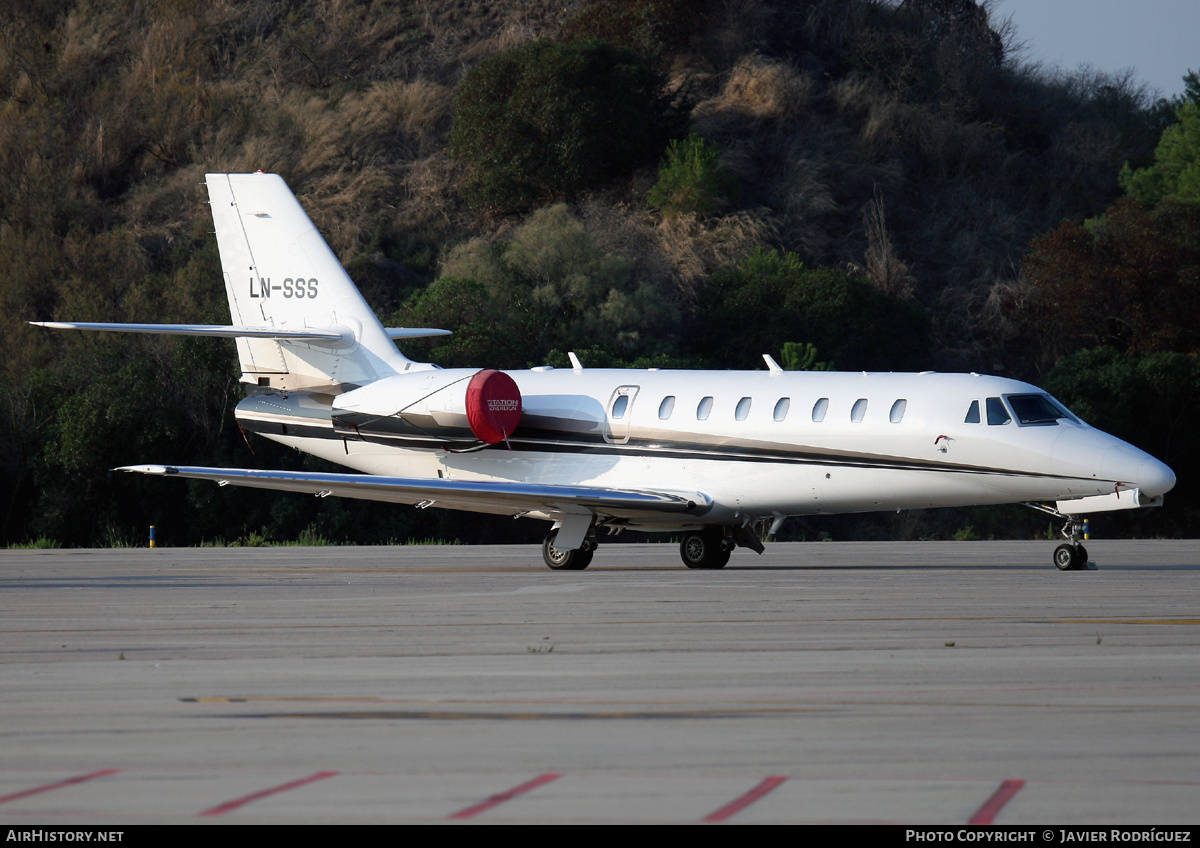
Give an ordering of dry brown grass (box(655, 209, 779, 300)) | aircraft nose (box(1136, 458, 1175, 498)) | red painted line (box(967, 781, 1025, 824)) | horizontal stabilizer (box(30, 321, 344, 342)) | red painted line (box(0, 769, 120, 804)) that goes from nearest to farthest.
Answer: red painted line (box(967, 781, 1025, 824)), red painted line (box(0, 769, 120, 804)), aircraft nose (box(1136, 458, 1175, 498)), horizontal stabilizer (box(30, 321, 344, 342)), dry brown grass (box(655, 209, 779, 300))

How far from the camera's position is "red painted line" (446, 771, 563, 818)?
600 cm

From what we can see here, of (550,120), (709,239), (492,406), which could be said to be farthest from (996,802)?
(550,120)

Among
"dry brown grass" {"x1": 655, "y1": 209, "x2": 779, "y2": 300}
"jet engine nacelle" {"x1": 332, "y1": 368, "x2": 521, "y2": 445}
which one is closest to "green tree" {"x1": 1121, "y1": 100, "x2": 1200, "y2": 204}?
"dry brown grass" {"x1": 655, "y1": 209, "x2": 779, "y2": 300}

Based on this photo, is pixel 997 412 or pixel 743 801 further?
pixel 997 412

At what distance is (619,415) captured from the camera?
2362 centimetres

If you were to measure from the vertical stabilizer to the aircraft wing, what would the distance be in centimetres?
375

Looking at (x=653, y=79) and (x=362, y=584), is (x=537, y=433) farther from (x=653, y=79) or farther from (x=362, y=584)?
(x=653, y=79)

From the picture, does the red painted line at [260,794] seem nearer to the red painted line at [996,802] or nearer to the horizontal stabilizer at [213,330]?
the red painted line at [996,802]

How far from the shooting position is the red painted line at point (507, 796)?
19.7ft

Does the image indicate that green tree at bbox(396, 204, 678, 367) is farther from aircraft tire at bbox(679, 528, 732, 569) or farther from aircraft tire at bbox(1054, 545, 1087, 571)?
aircraft tire at bbox(1054, 545, 1087, 571)

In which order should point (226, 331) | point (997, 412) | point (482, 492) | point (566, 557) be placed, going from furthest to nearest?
1. point (226, 331)
2. point (566, 557)
3. point (482, 492)
4. point (997, 412)

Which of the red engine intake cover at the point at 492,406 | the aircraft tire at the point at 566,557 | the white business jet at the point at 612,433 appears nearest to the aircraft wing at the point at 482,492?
the white business jet at the point at 612,433

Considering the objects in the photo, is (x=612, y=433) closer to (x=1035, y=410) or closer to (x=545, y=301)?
(x=1035, y=410)

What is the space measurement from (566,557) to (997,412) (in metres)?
6.77
